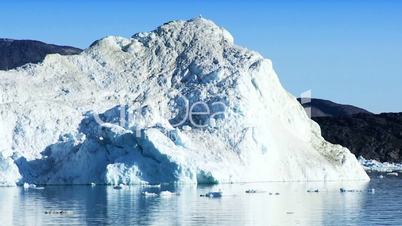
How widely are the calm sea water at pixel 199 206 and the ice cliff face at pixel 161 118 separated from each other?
1.64 metres

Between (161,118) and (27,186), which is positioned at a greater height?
(161,118)

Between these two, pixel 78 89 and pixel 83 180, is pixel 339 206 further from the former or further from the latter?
pixel 78 89

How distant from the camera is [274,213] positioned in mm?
34688

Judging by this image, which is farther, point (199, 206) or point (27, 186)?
point (27, 186)

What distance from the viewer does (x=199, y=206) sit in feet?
121

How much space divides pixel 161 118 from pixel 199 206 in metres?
15.1

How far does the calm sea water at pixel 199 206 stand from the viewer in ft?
105

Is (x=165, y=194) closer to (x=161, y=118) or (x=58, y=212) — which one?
(x=58, y=212)

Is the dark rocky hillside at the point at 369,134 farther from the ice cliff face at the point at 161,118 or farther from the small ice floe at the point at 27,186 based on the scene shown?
the small ice floe at the point at 27,186

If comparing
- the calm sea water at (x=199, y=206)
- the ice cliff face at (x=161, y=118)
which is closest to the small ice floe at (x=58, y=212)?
the calm sea water at (x=199, y=206)

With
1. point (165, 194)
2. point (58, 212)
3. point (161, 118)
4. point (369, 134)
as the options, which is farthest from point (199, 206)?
point (369, 134)

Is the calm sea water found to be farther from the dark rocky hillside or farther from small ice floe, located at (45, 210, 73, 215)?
the dark rocky hillside

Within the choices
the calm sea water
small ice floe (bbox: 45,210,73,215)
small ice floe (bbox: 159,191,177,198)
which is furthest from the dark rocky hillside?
small ice floe (bbox: 45,210,73,215)

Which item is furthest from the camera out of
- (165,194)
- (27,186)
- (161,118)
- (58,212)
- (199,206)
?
(161,118)
